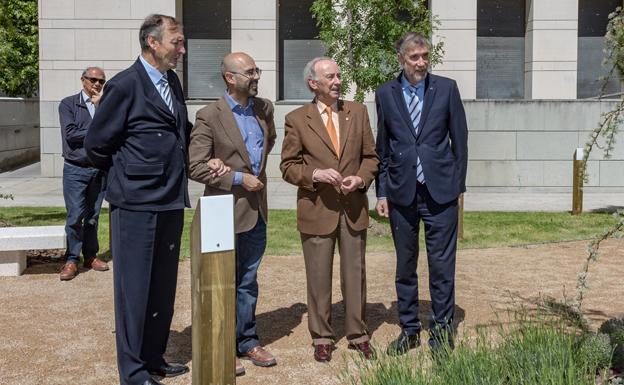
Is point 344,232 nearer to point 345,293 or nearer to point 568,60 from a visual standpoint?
point 345,293

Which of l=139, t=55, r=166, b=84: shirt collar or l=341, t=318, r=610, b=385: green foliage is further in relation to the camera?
l=139, t=55, r=166, b=84: shirt collar

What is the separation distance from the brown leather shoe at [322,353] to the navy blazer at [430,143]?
1116 mm

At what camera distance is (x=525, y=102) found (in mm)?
17578

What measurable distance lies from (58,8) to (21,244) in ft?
36.3

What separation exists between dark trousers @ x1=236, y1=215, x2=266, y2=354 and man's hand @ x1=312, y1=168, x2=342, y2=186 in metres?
0.49

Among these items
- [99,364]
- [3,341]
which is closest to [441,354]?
[99,364]

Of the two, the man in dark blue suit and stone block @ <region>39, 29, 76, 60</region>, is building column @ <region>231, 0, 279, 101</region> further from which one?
the man in dark blue suit

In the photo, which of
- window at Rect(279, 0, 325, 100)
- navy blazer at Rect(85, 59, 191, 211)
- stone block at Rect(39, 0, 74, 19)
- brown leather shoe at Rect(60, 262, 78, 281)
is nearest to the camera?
navy blazer at Rect(85, 59, 191, 211)

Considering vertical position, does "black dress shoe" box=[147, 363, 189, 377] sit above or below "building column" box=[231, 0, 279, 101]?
below

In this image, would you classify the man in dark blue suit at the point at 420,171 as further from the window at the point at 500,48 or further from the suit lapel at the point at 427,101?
the window at the point at 500,48

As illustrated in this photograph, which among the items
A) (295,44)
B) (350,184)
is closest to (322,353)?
(350,184)

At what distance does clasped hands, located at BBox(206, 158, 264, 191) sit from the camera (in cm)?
559

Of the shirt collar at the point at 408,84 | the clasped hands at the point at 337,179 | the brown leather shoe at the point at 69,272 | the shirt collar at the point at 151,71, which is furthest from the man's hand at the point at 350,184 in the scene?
the brown leather shoe at the point at 69,272

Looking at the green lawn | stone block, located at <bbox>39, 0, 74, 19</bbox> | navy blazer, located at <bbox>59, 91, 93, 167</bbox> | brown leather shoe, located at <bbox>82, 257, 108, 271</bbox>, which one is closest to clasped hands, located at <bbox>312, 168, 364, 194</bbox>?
navy blazer, located at <bbox>59, 91, 93, 167</bbox>
